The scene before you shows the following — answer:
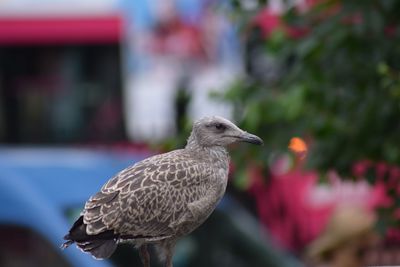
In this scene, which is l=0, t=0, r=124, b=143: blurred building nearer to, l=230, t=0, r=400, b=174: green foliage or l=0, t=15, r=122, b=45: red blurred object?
l=0, t=15, r=122, b=45: red blurred object

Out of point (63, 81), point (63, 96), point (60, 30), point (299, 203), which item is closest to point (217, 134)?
point (299, 203)

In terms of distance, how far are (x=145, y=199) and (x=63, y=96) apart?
55.7 feet

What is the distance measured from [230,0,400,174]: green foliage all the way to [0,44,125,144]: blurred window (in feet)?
45.3

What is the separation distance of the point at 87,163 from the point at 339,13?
131 inches

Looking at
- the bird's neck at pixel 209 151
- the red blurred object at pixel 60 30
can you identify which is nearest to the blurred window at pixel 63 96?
the red blurred object at pixel 60 30

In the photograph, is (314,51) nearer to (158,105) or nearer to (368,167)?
(368,167)

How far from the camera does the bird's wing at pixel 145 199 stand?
4.06m

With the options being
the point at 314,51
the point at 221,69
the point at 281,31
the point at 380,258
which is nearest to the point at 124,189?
the point at 314,51

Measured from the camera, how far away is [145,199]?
13.4 feet

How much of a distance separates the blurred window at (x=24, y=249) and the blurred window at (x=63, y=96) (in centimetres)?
1161

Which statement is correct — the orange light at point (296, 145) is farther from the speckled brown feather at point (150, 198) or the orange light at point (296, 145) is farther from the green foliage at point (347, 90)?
the speckled brown feather at point (150, 198)

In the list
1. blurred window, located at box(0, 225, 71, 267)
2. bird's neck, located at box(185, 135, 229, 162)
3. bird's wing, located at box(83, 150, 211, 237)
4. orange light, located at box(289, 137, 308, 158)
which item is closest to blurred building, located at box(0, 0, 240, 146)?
blurred window, located at box(0, 225, 71, 267)

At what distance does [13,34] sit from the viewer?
70.2 feet

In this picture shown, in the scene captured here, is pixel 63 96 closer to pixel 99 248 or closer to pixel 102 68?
pixel 102 68
